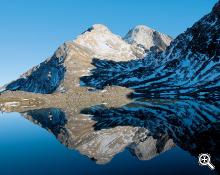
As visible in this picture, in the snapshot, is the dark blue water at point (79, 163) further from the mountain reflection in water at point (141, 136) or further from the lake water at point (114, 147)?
the mountain reflection in water at point (141, 136)

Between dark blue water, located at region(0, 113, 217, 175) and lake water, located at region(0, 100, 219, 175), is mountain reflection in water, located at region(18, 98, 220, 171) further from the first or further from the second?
dark blue water, located at region(0, 113, 217, 175)

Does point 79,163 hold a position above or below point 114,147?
below

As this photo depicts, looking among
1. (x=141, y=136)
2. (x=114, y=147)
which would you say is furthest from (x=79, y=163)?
(x=141, y=136)

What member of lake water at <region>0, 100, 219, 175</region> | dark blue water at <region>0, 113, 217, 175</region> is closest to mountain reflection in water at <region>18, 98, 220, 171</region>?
lake water at <region>0, 100, 219, 175</region>

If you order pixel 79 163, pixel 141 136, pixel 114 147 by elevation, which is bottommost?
pixel 79 163

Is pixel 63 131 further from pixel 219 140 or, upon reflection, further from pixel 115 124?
pixel 219 140

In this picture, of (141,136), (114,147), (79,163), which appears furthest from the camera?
(141,136)

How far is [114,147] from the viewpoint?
9381 cm

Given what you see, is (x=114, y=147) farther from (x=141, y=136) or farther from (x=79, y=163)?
(x=79, y=163)

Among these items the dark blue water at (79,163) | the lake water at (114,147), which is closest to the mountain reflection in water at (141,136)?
the lake water at (114,147)

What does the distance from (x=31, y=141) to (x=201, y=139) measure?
49.5m

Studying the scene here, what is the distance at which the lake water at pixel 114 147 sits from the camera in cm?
6944

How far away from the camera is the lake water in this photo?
69.4 metres

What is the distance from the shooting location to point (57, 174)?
216ft
